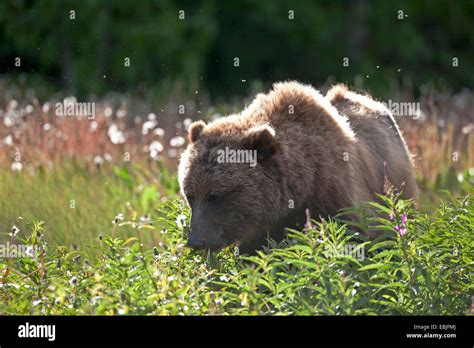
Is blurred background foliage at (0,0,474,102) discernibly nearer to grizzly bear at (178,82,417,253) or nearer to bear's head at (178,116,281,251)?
grizzly bear at (178,82,417,253)

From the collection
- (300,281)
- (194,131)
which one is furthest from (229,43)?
(300,281)

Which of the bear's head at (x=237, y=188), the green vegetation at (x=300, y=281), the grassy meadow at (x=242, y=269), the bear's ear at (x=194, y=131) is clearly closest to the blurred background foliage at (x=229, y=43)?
the grassy meadow at (x=242, y=269)

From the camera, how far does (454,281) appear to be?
4.93 m

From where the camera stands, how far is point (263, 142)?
5.77 meters

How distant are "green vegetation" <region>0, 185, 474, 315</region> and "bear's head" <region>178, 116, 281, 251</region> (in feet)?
1.34

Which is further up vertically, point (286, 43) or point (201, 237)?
point (286, 43)

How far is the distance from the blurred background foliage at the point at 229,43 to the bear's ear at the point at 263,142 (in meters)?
11.8

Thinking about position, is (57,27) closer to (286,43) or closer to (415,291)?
(286,43)

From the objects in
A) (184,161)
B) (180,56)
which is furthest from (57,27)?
(184,161)

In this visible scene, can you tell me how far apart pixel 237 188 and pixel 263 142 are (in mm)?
346

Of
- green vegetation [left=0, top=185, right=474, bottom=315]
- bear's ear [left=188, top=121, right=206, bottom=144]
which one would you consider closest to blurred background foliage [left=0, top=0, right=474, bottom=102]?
bear's ear [left=188, top=121, right=206, bottom=144]
